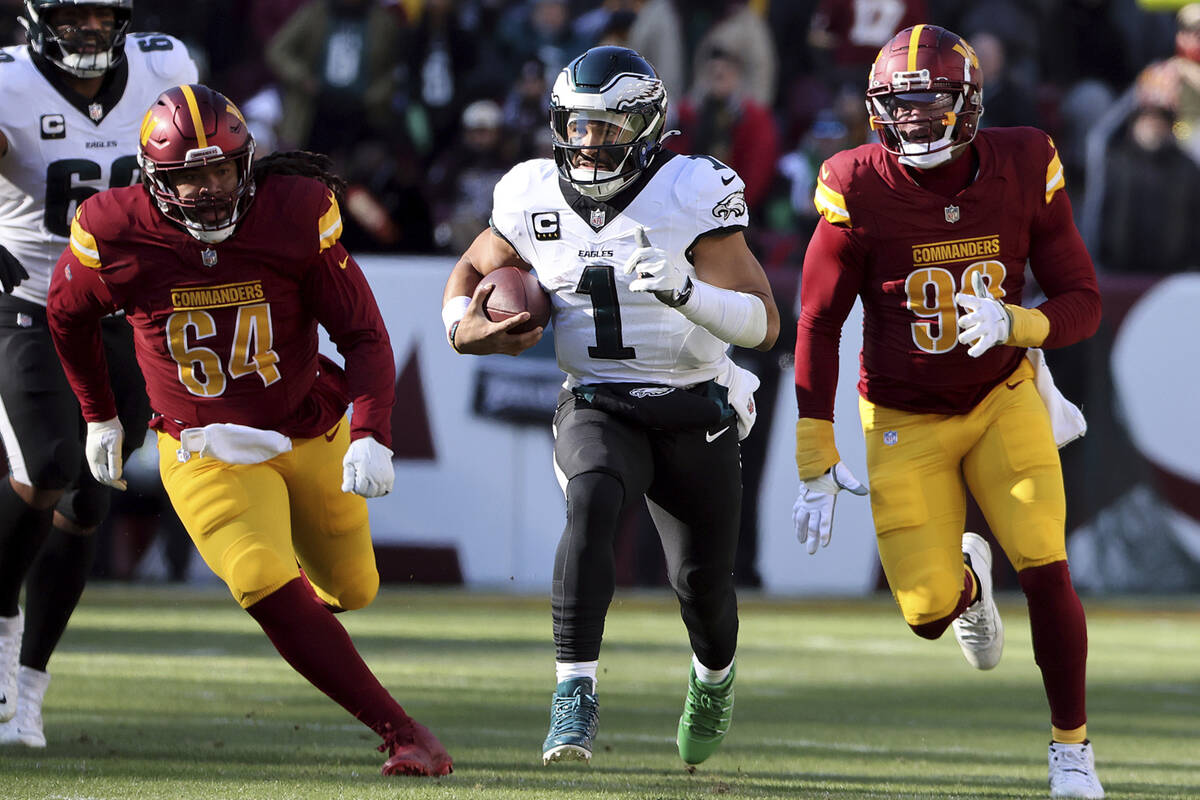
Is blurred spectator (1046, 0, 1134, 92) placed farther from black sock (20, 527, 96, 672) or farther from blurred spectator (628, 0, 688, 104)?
black sock (20, 527, 96, 672)

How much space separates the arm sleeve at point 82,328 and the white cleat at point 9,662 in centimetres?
79

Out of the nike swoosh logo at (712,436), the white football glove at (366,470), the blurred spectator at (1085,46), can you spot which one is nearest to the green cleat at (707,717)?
the nike swoosh logo at (712,436)

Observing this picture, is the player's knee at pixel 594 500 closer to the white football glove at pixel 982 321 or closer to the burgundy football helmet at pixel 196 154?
the white football glove at pixel 982 321

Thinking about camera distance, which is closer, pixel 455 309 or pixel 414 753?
pixel 414 753

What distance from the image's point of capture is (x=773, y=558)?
9273 millimetres

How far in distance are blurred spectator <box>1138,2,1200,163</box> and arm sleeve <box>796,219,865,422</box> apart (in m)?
6.18

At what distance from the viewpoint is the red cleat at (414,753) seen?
443 cm

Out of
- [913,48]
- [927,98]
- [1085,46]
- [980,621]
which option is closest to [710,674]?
[980,621]

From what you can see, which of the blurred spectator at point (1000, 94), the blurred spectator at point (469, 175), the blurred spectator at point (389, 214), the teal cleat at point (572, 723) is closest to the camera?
the teal cleat at point (572, 723)

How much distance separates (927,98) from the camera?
4.75m

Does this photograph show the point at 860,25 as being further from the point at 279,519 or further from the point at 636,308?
the point at 279,519

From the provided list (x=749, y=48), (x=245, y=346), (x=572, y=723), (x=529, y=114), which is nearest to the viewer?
(x=572, y=723)

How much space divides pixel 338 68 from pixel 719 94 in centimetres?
226

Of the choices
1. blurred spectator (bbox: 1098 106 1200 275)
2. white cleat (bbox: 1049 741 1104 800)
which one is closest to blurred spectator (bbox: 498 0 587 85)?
blurred spectator (bbox: 1098 106 1200 275)
